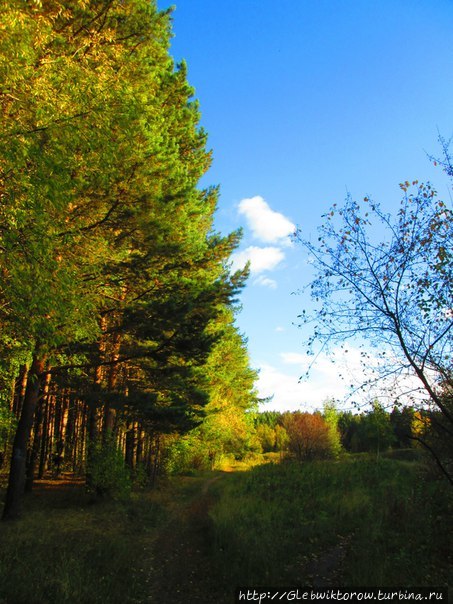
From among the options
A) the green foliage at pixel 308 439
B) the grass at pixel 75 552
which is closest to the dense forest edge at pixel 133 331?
the grass at pixel 75 552

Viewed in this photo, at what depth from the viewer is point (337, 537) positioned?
9.73 meters

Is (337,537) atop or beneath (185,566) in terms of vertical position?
atop

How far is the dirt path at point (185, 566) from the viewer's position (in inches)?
278

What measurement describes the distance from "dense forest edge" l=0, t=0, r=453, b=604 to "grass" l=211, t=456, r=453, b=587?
0.06 meters

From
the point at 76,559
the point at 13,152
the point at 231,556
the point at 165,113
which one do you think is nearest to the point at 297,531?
the point at 231,556

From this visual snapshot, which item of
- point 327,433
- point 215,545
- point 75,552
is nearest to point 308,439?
point 327,433

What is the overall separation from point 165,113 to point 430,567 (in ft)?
52.7

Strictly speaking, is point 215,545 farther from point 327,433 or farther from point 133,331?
point 327,433

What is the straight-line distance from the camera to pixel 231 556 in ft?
27.6

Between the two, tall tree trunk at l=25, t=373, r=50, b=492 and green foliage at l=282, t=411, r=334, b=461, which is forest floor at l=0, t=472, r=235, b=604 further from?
green foliage at l=282, t=411, r=334, b=461

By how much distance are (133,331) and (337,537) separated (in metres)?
8.24

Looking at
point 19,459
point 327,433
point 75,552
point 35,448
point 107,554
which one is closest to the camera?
point 75,552

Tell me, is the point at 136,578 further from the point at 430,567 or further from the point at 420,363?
the point at 420,363

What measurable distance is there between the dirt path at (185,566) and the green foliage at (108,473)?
231 cm
